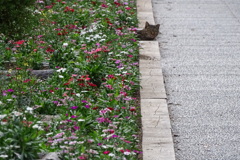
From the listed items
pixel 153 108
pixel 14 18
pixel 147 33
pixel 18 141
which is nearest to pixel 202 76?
pixel 153 108

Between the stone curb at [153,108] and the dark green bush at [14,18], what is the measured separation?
1806 mm

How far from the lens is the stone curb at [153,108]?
4.82m

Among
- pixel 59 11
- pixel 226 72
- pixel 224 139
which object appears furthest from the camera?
pixel 59 11

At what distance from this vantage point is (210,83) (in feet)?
22.6

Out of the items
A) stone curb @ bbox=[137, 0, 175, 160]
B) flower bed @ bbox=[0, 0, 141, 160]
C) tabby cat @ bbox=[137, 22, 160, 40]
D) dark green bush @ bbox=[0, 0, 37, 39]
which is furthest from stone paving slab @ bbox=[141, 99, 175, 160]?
tabby cat @ bbox=[137, 22, 160, 40]

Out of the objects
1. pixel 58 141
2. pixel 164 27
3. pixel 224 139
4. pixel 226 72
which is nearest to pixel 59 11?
pixel 164 27

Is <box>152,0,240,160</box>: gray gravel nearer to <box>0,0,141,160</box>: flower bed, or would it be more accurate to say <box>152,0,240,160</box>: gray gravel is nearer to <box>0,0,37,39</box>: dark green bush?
<box>0,0,141,160</box>: flower bed

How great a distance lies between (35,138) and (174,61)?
4303mm

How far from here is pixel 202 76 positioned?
7.16 m

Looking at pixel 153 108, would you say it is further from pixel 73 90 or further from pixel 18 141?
pixel 18 141

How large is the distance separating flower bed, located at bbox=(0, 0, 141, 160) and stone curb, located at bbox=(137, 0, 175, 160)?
4.6 inches

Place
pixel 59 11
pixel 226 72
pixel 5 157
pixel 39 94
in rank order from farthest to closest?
1. pixel 59 11
2. pixel 226 72
3. pixel 39 94
4. pixel 5 157

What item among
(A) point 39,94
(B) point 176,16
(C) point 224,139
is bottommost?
(B) point 176,16

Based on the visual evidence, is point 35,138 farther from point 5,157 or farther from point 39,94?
point 39,94
